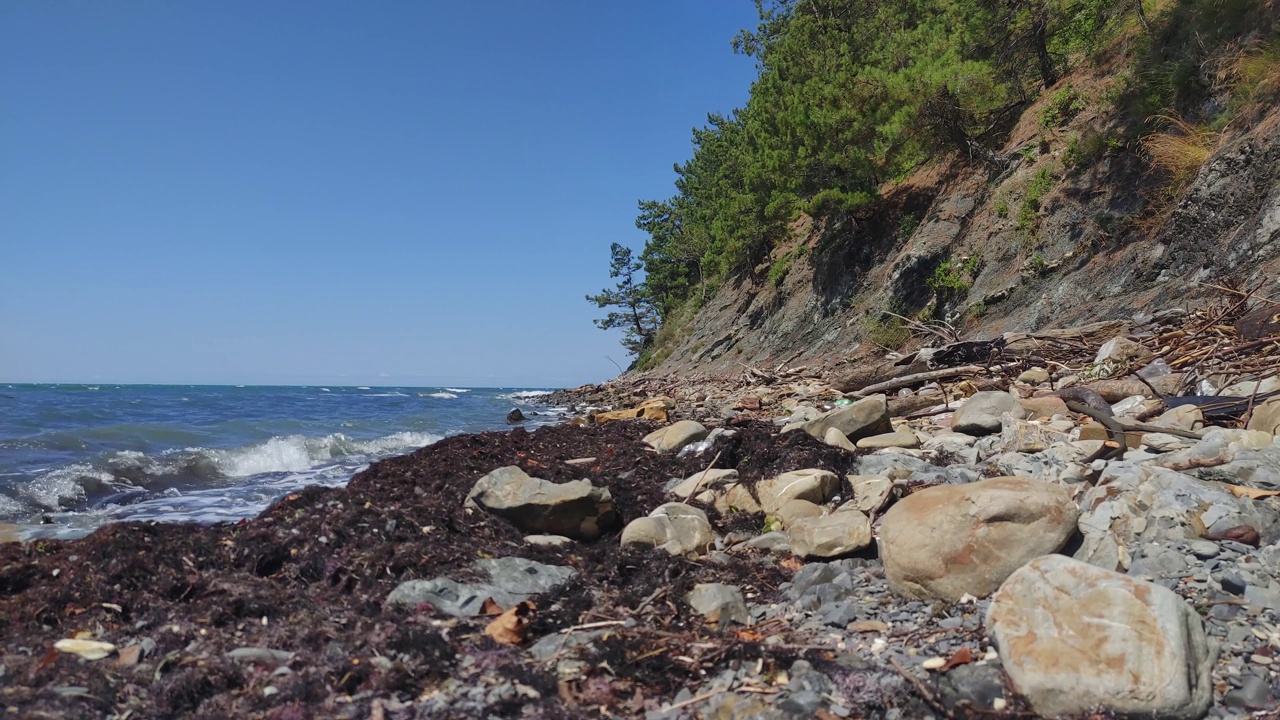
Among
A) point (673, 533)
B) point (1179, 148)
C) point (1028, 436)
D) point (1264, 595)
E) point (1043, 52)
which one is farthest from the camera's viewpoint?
point (1043, 52)

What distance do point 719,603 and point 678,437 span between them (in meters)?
4.35

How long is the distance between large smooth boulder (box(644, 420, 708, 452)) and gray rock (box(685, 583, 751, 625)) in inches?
158

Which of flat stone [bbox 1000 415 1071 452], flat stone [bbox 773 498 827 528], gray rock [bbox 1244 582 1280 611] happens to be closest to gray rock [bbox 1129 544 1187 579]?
gray rock [bbox 1244 582 1280 611]

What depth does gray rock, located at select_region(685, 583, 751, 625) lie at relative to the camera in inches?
133

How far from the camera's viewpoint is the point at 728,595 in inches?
138

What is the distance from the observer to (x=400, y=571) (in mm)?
4066

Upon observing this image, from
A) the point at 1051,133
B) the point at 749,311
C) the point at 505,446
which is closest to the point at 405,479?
the point at 505,446

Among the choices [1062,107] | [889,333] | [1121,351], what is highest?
[1062,107]

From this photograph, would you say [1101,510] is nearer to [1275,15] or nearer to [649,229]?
[1275,15]

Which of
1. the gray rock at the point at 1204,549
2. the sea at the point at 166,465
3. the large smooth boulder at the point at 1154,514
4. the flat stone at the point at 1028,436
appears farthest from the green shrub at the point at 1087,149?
the sea at the point at 166,465

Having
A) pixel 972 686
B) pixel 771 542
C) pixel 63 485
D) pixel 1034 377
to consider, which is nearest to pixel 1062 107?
pixel 1034 377

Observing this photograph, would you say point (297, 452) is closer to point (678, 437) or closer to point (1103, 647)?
point (678, 437)

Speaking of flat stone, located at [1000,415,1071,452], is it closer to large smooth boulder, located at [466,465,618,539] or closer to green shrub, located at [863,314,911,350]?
large smooth boulder, located at [466,465,618,539]

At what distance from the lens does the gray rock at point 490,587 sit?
3576 mm
